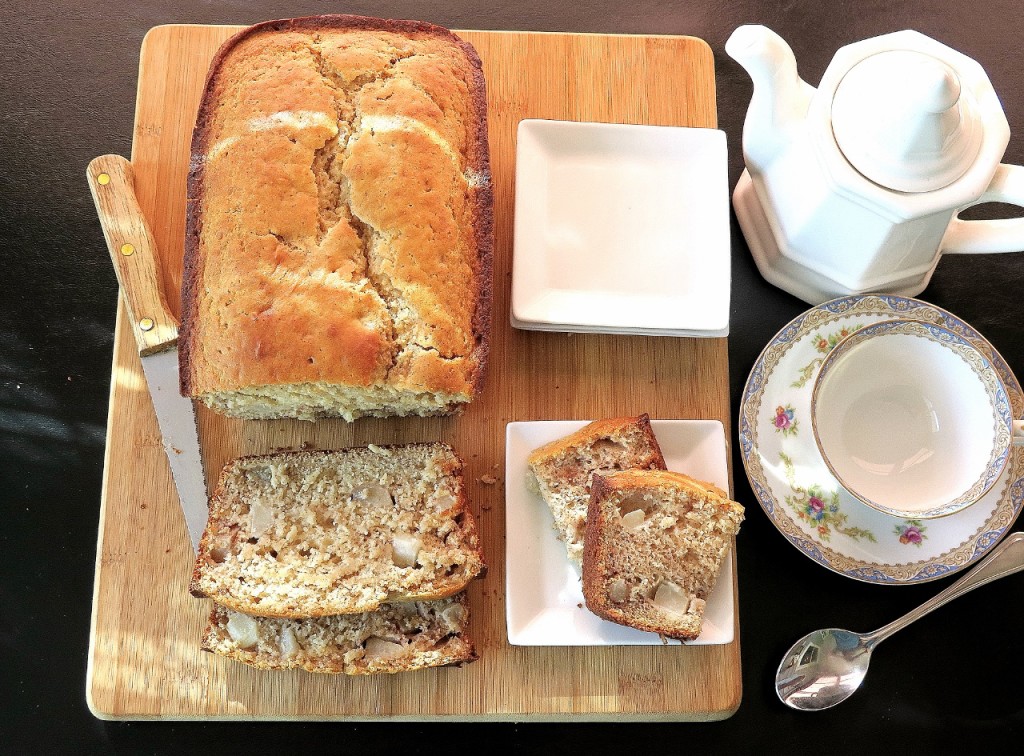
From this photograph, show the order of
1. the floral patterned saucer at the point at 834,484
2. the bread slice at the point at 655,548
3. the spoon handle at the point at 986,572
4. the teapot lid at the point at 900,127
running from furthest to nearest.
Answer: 1. the spoon handle at the point at 986,572
2. the floral patterned saucer at the point at 834,484
3. the bread slice at the point at 655,548
4. the teapot lid at the point at 900,127

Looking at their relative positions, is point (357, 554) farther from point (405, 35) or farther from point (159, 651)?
point (405, 35)

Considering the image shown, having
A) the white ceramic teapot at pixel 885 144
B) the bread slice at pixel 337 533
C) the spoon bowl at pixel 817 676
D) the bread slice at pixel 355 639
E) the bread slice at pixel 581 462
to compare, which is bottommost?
the spoon bowl at pixel 817 676

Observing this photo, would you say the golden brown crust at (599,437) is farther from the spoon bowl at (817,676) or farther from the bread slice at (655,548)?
the spoon bowl at (817,676)

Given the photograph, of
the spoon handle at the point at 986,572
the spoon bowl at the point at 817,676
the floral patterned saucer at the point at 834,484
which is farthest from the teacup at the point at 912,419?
the spoon bowl at the point at 817,676

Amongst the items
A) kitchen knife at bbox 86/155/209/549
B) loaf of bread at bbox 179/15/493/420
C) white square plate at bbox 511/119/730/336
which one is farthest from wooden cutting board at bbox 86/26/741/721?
loaf of bread at bbox 179/15/493/420

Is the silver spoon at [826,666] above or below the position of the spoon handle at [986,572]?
below

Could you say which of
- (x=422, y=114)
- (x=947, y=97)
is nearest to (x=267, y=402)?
(x=422, y=114)

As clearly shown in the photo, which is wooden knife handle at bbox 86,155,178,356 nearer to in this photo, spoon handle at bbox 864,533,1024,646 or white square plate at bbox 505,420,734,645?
white square plate at bbox 505,420,734,645
